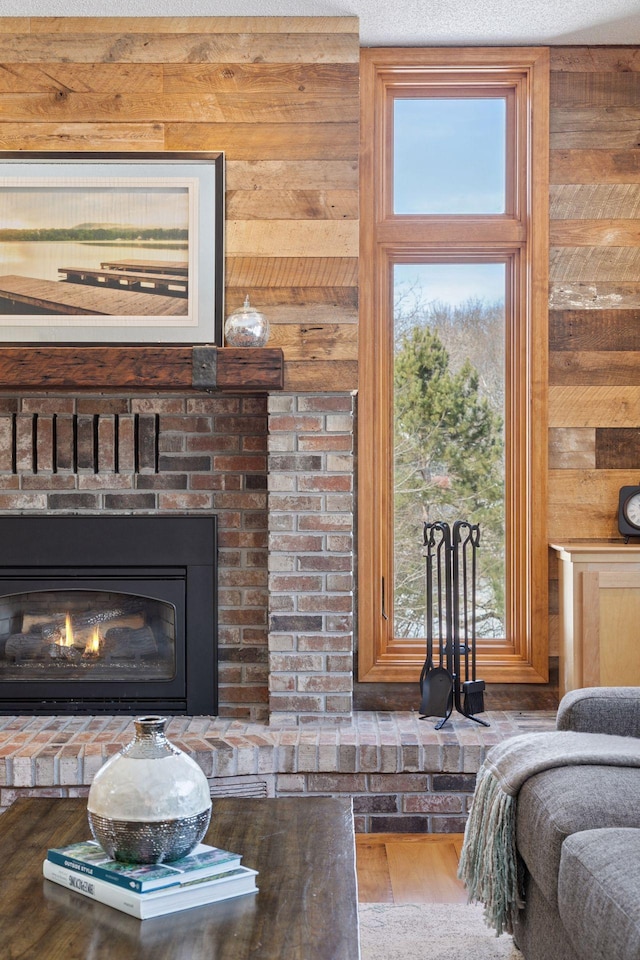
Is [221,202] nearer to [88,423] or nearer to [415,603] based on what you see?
[88,423]

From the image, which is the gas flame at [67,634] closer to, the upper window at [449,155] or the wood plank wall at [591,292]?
the wood plank wall at [591,292]

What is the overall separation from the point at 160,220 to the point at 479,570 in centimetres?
174

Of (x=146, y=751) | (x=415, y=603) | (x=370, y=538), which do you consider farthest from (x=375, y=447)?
(x=146, y=751)

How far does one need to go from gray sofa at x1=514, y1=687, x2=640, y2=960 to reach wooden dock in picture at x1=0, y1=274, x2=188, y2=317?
77.1 inches

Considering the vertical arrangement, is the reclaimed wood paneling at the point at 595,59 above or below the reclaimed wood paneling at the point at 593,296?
above

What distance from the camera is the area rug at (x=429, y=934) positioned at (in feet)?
7.60

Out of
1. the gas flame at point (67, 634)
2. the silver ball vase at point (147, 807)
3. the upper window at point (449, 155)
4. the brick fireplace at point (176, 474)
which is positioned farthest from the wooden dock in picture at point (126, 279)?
the silver ball vase at point (147, 807)

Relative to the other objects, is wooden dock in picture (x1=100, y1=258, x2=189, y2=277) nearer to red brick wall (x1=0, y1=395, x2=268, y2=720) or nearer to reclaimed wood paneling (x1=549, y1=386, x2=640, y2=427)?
red brick wall (x1=0, y1=395, x2=268, y2=720)

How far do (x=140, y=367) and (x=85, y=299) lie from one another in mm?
384

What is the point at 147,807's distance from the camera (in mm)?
1529

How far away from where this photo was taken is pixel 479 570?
12.6 ft

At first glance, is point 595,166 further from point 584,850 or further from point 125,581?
point 584,850

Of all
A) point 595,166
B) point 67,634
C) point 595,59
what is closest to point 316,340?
point 595,166

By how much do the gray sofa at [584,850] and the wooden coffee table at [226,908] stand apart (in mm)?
369
